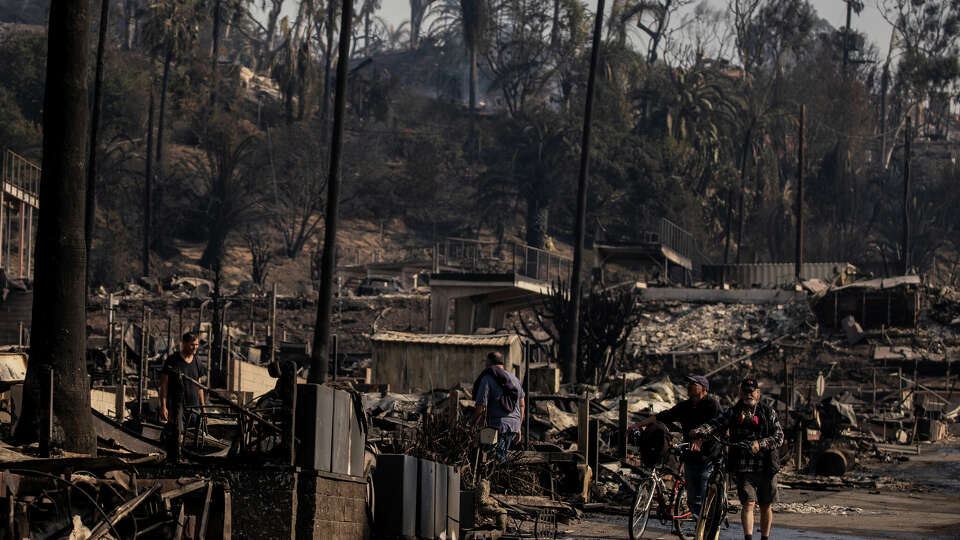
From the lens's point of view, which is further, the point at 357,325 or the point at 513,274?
the point at 357,325

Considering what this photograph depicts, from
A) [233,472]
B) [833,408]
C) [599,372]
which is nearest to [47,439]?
[233,472]

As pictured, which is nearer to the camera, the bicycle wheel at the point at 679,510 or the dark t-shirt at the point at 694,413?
the dark t-shirt at the point at 694,413

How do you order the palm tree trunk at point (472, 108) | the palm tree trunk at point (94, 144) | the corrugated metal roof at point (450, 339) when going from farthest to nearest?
1. the palm tree trunk at point (472, 108)
2. the corrugated metal roof at point (450, 339)
3. the palm tree trunk at point (94, 144)

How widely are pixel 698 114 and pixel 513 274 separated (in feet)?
177

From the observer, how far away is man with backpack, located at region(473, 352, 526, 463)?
57.9ft

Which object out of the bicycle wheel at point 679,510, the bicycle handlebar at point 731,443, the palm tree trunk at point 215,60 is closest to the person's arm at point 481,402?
the bicycle wheel at point 679,510

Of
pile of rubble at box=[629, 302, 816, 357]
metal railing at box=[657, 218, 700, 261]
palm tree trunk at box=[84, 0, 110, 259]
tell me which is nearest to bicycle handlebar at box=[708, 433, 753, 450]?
palm tree trunk at box=[84, 0, 110, 259]

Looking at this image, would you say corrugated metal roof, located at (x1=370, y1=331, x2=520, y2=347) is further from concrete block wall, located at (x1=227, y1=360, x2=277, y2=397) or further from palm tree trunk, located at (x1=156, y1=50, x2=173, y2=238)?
palm tree trunk, located at (x1=156, y1=50, x2=173, y2=238)

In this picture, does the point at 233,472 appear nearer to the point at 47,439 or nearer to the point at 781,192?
the point at 47,439

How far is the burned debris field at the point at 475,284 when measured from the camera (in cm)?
1318

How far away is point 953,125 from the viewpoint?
13025cm

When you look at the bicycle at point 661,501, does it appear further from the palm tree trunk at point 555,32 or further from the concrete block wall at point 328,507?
the palm tree trunk at point 555,32

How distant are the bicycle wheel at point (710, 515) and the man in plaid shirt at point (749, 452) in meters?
0.22

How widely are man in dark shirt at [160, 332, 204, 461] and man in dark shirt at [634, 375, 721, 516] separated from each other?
174 inches
